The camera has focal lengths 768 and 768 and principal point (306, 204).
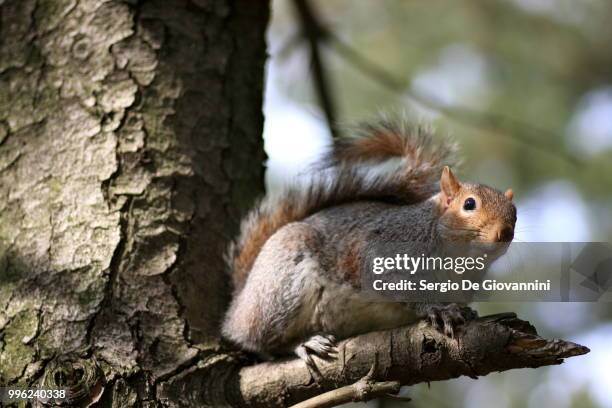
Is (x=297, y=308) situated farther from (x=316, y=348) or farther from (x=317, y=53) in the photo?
(x=317, y=53)

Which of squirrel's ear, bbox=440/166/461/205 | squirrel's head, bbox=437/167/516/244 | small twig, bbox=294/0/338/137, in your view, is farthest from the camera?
small twig, bbox=294/0/338/137

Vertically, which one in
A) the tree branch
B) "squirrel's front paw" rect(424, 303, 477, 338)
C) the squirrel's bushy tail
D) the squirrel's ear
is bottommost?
the tree branch

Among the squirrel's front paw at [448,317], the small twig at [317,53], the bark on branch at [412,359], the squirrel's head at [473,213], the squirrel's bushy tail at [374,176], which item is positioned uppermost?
the small twig at [317,53]

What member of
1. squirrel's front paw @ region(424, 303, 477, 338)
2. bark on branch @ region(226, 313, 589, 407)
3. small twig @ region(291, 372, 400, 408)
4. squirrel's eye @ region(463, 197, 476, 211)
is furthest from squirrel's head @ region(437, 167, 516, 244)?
small twig @ region(291, 372, 400, 408)

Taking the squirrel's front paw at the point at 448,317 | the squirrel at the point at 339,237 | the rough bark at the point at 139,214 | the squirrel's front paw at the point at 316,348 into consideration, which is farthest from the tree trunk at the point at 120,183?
the squirrel's front paw at the point at 448,317

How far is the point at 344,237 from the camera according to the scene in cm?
238

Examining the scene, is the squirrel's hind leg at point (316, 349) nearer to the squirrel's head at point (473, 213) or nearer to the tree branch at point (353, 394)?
the tree branch at point (353, 394)

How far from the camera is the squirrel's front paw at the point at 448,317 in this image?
6.05 ft

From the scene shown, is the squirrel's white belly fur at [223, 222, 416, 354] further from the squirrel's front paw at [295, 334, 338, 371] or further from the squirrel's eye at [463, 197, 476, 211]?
the squirrel's eye at [463, 197, 476, 211]

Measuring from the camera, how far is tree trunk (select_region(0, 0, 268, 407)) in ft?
6.55

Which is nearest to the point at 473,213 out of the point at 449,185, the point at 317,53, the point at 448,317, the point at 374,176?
the point at 449,185

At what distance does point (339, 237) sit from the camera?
7.84ft

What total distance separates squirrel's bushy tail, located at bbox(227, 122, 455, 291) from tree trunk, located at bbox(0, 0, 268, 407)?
17cm

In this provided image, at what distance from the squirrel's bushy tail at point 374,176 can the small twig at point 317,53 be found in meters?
0.31
